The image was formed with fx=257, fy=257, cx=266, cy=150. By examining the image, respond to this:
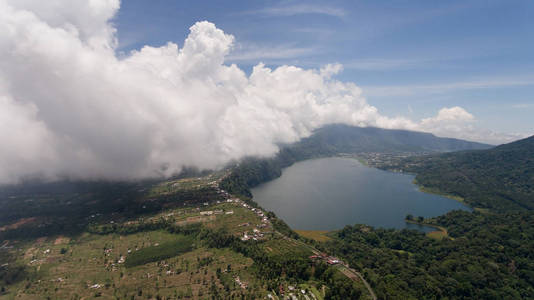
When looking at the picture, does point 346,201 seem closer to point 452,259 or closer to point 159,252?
point 452,259

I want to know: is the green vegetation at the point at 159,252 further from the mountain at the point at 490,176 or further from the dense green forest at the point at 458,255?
the mountain at the point at 490,176

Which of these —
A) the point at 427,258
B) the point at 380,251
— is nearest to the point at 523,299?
the point at 427,258

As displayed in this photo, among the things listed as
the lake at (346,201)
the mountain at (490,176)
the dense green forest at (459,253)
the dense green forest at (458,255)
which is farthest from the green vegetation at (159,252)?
the mountain at (490,176)

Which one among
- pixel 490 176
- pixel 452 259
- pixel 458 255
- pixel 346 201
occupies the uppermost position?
pixel 490 176

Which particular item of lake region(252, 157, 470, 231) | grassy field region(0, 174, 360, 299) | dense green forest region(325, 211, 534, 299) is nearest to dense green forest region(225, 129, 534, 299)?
dense green forest region(325, 211, 534, 299)

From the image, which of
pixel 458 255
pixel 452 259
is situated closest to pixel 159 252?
pixel 452 259

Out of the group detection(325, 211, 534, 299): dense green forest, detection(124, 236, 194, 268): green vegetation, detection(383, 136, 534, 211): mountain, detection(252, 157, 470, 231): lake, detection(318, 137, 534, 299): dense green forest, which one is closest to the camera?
detection(325, 211, 534, 299): dense green forest

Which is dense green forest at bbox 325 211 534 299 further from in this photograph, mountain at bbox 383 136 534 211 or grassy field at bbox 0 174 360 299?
mountain at bbox 383 136 534 211
